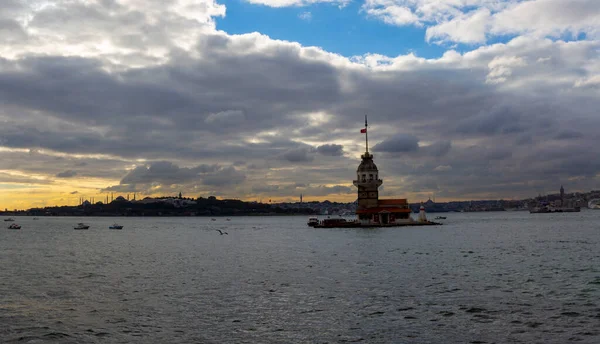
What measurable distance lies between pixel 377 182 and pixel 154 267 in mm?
92693

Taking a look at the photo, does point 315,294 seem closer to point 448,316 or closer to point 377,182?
point 448,316

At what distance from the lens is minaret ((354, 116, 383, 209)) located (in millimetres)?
139125

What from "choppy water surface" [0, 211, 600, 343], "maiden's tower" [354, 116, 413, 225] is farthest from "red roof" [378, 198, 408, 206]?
"choppy water surface" [0, 211, 600, 343]

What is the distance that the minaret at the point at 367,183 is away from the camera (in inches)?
5477

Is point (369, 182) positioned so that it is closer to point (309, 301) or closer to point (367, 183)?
point (367, 183)

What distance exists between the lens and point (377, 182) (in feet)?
458

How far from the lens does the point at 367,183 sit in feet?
457

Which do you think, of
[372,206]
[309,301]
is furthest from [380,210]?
[309,301]

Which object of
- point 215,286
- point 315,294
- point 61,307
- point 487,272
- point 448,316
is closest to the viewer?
point 448,316

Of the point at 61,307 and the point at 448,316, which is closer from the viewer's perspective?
the point at 448,316

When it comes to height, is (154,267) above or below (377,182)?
below

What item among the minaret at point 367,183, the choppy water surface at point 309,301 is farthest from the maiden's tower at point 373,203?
the choppy water surface at point 309,301

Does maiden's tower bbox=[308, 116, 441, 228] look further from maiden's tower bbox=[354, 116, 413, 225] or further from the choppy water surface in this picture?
the choppy water surface

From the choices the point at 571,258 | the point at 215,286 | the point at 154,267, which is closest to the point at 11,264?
the point at 154,267
